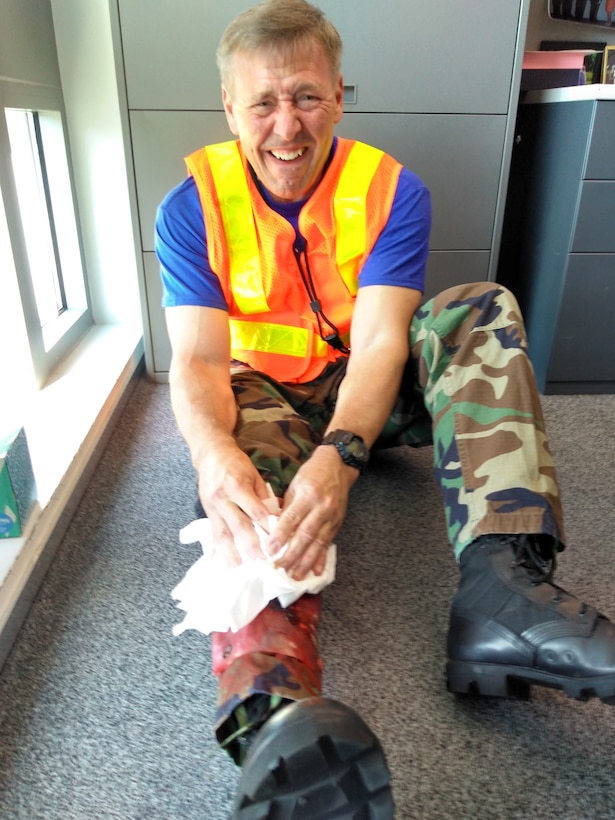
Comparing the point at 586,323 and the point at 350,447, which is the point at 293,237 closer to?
the point at 350,447

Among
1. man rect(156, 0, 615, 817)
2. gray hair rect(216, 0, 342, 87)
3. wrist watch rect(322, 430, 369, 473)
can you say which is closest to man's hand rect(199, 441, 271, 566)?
man rect(156, 0, 615, 817)

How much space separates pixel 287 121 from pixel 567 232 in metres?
0.94

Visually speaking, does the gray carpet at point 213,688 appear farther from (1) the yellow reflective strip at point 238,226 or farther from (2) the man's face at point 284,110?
(2) the man's face at point 284,110

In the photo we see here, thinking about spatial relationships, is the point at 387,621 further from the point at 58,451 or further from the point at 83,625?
the point at 58,451

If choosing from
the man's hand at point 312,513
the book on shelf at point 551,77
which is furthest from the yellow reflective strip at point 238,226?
the book on shelf at point 551,77

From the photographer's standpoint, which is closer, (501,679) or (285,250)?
(501,679)

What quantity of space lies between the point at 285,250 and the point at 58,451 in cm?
61

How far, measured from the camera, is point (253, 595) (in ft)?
2.53

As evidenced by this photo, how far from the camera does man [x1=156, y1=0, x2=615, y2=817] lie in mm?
705

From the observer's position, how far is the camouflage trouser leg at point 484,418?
849 millimetres

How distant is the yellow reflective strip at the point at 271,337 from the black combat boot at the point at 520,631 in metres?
0.51

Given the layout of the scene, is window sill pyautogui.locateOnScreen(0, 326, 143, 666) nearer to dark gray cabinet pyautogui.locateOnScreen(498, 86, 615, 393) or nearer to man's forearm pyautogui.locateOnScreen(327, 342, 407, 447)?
man's forearm pyautogui.locateOnScreen(327, 342, 407, 447)

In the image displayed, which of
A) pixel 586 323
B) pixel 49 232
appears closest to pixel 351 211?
pixel 586 323

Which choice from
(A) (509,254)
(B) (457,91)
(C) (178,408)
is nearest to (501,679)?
(C) (178,408)
